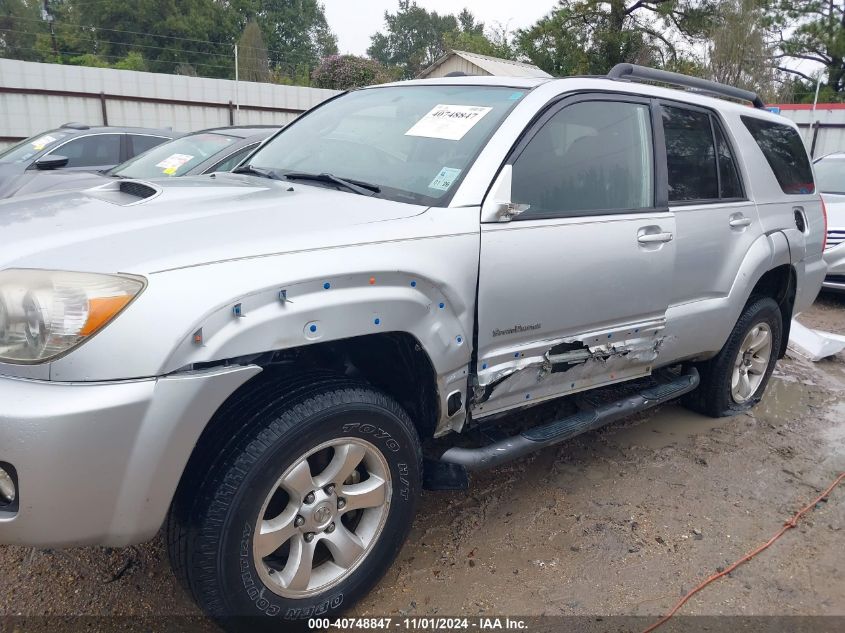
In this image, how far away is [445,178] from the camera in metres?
2.58

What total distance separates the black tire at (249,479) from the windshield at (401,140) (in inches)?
32.5

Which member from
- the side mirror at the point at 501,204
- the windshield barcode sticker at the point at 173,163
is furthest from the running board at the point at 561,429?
the windshield barcode sticker at the point at 173,163

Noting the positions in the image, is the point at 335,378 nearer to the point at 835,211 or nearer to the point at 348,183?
the point at 348,183

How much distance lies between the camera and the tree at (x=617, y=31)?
24.9m

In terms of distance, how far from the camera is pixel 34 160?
7.75 m

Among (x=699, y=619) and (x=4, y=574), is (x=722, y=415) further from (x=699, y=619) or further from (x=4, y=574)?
(x=4, y=574)

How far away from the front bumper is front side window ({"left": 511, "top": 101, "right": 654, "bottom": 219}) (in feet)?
4.76

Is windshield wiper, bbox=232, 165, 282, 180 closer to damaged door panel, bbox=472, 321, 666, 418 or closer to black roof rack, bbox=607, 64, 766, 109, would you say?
damaged door panel, bbox=472, 321, 666, 418

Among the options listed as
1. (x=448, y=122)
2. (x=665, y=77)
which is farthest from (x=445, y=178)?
(x=665, y=77)

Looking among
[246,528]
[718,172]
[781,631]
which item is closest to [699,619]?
[781,631]

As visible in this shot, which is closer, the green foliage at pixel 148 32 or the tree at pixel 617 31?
the tree at pixel 617 31

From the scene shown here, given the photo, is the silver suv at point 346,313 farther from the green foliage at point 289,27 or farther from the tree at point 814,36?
the green foliage at point 289,27

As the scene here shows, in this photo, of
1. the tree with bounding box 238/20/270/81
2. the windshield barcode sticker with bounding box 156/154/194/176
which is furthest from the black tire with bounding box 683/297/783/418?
the tree with bounding box 238/20/270/81

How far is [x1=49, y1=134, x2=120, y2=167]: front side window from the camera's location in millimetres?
8164
